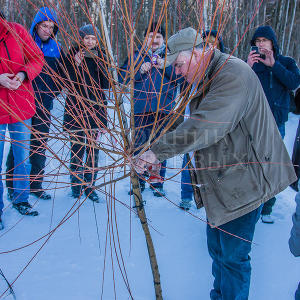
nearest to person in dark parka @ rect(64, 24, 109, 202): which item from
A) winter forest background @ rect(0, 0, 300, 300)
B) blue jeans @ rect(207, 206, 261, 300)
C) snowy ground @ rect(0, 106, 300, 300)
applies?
winter forest background @ rect(0, 0, 300, 300)

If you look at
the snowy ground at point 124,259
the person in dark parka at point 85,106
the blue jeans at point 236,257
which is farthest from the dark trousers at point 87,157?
the blue jeans at point 236,257

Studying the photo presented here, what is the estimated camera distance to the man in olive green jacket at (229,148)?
127cm

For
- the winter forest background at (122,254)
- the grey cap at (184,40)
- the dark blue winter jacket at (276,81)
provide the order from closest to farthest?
the grey cap at (184,40) → the winter forest background at (122,254) → the dark blue winter jacket at (276,81)

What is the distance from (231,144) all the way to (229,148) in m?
0.02

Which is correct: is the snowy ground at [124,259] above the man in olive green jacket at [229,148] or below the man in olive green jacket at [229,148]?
below

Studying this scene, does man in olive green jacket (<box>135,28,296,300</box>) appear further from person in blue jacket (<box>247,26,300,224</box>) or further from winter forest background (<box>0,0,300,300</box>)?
person in blue jacket (<box>247,26,300,224</box>)

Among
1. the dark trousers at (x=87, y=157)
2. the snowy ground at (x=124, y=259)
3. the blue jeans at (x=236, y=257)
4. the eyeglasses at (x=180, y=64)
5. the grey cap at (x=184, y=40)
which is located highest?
the grey cap at (x=184, y=40)

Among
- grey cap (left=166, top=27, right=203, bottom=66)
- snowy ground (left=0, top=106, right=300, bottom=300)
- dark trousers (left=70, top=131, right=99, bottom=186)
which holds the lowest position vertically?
snowy ground (left=0, top=106, right=300, bottom=300)

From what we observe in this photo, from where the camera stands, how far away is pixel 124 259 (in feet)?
7.18

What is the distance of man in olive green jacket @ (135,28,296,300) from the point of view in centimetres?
127

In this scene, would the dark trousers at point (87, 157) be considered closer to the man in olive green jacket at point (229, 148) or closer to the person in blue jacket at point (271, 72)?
the man in olive green jacket at point (229, 148)

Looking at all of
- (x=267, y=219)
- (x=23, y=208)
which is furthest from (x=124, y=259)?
(x=267, y=219)

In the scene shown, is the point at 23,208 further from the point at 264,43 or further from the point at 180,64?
the point at 264,43

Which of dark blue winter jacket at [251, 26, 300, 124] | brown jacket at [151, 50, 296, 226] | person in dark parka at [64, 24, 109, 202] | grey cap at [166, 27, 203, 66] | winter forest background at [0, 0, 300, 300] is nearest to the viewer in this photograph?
person in dark parka at [64, 24, 109, 202]
